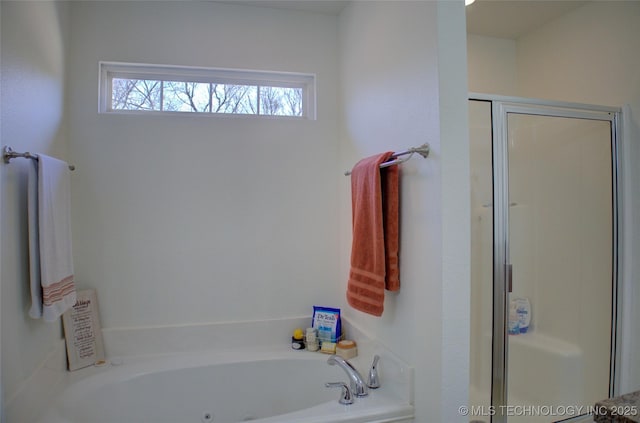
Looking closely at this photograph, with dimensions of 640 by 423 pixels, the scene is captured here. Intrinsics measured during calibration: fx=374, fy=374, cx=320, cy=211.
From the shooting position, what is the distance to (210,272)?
2238mm

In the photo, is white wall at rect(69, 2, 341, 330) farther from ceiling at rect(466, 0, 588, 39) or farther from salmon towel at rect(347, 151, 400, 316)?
ceiling at rect(466, 0, 588, 39)

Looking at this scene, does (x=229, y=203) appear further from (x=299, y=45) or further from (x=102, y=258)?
(x=299, y=45)

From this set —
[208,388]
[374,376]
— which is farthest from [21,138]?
[374,376]

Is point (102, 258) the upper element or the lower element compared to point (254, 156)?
lower

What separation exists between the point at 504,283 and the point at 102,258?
215 cm

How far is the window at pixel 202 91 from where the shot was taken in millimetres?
2215

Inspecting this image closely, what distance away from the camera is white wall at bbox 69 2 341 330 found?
2.11m

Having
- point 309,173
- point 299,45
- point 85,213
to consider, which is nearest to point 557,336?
point 309,173

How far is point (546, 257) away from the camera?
219cm

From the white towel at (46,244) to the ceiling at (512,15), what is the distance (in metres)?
2.42

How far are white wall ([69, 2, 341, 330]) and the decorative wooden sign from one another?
0.22 ft

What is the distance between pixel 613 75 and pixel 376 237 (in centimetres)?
166

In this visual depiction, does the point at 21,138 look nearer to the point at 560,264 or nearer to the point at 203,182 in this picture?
the point at 203,182

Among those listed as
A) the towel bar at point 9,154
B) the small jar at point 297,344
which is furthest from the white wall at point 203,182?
the towel bar at point 9,154
